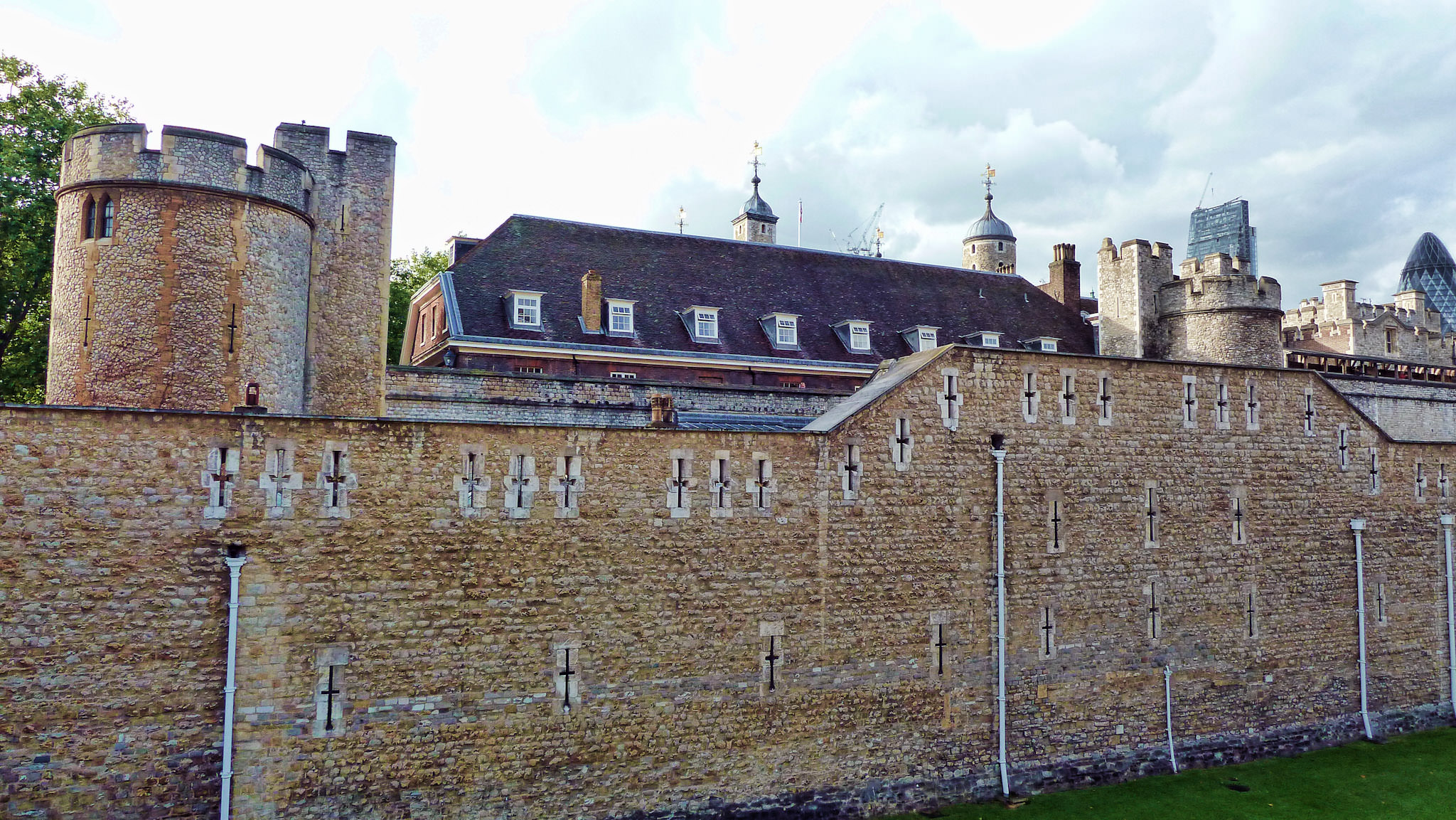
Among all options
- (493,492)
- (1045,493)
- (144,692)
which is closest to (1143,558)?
(1045,493)

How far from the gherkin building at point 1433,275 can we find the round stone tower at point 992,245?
107ft

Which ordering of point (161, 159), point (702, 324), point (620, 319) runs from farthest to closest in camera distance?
point (702, 324), point (620, 319), point (161, 159)

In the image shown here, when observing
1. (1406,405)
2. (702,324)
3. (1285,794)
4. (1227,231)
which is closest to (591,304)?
(702,324)

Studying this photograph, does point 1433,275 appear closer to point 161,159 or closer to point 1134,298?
A: point 1134,298

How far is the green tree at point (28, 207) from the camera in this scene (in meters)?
24.3

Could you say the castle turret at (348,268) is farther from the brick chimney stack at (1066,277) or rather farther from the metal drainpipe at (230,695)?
the brick chimney stack at (1066,277)

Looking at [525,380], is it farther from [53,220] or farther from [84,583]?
[53,220]

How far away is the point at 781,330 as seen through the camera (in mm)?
28156

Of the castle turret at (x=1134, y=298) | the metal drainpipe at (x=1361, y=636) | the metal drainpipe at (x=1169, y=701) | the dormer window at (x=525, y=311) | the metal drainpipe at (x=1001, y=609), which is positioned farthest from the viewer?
the castle turret at (x=1134, y=298)

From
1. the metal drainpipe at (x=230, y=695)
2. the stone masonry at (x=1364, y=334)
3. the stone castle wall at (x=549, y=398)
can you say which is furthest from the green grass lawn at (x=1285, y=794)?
the stone masonry at (x=1364, y=334)

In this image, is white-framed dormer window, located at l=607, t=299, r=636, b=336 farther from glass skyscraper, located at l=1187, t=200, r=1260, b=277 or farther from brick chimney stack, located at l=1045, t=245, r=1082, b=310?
glass skyscraper, located at l=1187, t=200, r=1260, b=277

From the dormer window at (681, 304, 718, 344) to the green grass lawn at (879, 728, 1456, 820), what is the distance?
14.4m

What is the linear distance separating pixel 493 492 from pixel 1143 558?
11741 millimetres

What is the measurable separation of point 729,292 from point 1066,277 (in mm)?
15473
